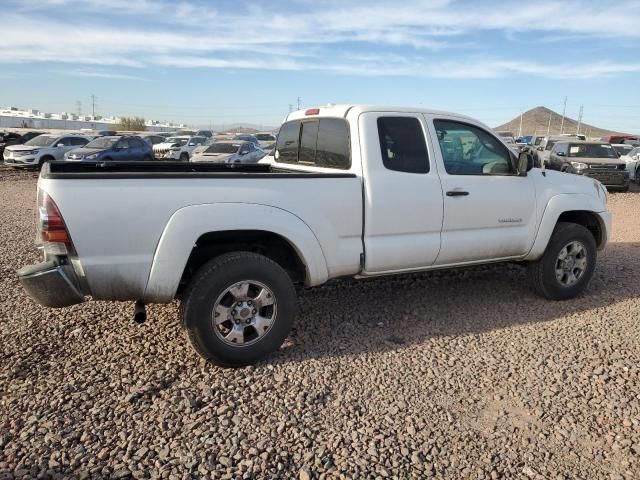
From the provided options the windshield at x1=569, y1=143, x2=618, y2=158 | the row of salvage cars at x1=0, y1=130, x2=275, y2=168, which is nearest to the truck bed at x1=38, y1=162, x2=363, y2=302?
the row of salvage cars at x1=0, y1=130, x2=275, y2=168

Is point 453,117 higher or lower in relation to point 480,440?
higher

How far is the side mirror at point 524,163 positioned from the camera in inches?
189

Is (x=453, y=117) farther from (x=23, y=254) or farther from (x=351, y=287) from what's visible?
(x=23, y=254)

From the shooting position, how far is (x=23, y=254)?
6887 millimetres

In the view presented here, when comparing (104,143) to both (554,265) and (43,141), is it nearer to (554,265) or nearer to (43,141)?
(43,141)

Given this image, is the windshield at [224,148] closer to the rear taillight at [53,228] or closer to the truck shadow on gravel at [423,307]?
the truck shadow on gravel at [423,307]

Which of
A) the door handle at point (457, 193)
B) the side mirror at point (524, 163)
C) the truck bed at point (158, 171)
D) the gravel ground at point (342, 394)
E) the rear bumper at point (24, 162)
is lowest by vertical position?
the rear bumper at point (24, 162)

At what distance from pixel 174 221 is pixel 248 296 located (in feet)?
2.55

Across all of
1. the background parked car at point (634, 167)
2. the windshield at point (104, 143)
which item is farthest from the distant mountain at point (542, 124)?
the windshield at point (104, 143)

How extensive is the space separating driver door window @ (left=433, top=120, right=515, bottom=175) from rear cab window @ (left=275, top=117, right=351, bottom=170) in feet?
2.90

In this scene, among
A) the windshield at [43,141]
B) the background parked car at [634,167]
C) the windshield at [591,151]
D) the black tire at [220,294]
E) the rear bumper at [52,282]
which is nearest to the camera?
the rear bumper at [52,282]

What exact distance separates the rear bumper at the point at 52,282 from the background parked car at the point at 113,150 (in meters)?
17.8

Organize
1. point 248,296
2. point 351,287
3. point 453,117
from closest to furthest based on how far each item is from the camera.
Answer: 1. point 248,296
2. point 453,117
3. point 351,287

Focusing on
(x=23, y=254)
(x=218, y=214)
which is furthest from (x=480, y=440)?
(x=23, y=254)
